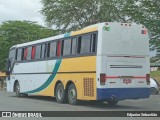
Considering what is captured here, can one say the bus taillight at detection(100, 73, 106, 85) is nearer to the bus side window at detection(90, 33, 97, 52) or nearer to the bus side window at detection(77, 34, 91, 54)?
the bus side window at detection(90, 33, 97, 52)

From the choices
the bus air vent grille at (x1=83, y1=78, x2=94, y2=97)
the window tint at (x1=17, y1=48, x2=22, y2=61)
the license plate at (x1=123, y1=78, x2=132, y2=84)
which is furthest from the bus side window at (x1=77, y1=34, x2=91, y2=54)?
the window tint at (x1=17, y1=48, x2=22, y2=61)

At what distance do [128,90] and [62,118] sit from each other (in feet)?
18.4

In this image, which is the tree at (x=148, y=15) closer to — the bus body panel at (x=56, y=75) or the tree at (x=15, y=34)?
the bus body panel at (x=56, y=75)

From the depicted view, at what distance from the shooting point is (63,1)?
5253cm

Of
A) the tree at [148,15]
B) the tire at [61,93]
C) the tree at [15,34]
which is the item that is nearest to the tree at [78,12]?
the tree at [15,34]

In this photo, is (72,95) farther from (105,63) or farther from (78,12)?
(78,12)

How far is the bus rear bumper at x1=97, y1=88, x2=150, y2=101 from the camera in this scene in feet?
62.7

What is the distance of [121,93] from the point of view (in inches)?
769

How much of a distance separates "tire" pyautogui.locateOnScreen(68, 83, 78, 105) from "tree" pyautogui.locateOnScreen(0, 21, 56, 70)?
43.2 metres

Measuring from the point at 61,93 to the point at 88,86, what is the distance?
3.10 meters

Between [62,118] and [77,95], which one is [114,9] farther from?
[62,118]

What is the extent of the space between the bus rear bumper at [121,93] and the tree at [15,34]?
45532 millimetres

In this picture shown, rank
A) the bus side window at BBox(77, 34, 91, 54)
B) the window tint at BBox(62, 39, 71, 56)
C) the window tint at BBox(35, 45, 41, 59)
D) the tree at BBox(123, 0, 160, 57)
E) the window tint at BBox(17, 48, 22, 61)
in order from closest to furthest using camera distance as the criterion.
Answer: the bus side window at BBox(77, 34, 91, 54) < the window tint at BBox(62, 39, 71, 56) < the window tint at BBox(35, 45, 41, 59) < the tree at BBox(123, 0, 160, 57) < the window tint at BBox(17, 48, 22, 61)

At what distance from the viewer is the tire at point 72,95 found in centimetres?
2129
